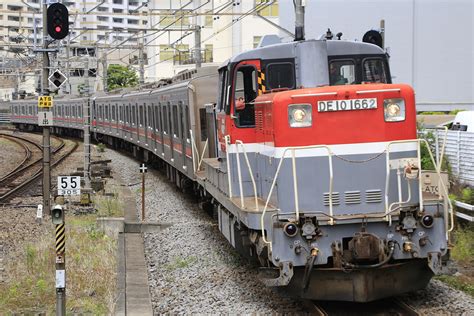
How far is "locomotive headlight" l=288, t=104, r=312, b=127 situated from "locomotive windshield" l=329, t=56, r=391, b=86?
94 centimetres

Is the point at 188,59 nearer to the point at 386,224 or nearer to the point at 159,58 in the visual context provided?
the point at 159,58

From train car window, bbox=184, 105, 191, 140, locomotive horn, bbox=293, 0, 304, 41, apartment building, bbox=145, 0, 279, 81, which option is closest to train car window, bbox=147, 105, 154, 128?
train car window, bbox=184, 105, 191, 140

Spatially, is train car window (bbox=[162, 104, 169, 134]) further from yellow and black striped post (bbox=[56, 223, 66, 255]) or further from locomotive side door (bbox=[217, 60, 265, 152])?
yellow and black striped post (bbox=[56, 223, 66, 255])

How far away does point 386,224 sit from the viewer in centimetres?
798

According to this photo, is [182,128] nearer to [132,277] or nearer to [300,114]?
[132,277]

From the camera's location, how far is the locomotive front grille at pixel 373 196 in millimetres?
8312

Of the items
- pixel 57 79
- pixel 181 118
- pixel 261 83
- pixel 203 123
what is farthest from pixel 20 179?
pixel 261 83

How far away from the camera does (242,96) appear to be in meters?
9.82

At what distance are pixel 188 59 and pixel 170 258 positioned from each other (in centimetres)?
4616

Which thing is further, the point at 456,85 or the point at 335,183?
the point at 456,85

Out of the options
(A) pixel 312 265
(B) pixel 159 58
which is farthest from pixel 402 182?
(B) pixel 159 58

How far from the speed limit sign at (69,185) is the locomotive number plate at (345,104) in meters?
5.43

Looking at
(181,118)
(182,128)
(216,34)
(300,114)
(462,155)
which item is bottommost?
(462,155)

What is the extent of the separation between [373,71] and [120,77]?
60575mm
